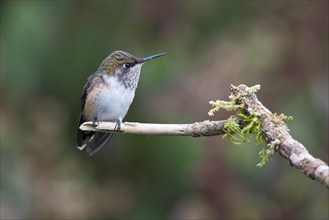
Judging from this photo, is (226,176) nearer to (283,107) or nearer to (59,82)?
(283,107)

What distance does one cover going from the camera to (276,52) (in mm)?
5586

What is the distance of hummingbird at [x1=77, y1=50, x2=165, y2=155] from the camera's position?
455 centimetres

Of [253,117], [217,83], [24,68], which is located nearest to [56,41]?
[24,68]

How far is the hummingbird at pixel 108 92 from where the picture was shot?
455 centimetres

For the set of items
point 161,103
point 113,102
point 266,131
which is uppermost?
point 161,103

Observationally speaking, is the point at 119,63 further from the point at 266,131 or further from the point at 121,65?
the point at 266,131

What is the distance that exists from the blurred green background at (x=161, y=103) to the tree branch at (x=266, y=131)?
7.25 ft

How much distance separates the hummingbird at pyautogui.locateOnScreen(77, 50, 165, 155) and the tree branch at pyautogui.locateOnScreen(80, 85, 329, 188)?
67.7 inches

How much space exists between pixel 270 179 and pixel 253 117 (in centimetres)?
327

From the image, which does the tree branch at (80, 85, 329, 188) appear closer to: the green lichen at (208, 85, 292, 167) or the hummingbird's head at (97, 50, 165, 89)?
the green lichen at (208, 85, 292, 167)

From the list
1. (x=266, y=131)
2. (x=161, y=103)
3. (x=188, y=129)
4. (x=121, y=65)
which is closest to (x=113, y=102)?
(x=121, y=65)

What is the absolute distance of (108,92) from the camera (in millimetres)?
4660

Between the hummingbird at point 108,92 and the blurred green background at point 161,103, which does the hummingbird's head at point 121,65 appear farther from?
the blurred green background at point 161,103

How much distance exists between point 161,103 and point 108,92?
0.62 metres
